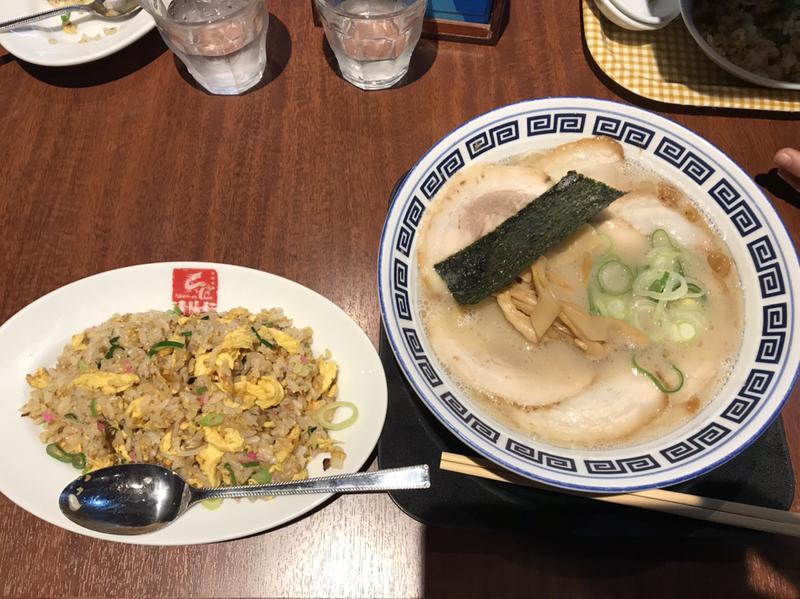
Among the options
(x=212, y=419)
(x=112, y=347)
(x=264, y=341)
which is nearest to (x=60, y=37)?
(x=112, y=347)

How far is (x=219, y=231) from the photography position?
1.55 m

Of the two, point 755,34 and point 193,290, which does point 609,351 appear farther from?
point 755,34

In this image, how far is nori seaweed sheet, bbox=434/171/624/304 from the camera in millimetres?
1256

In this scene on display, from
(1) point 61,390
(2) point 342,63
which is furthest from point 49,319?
(2) point 342,63

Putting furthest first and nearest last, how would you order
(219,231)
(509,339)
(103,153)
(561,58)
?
(561,58), (103,153), (219,231), (509,339)

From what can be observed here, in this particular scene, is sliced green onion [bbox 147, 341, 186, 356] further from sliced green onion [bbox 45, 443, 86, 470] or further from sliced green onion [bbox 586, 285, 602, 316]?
sliced green onion [bbox 586, 285, 602, 316]

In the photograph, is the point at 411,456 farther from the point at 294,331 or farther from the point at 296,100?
the point at 296,100

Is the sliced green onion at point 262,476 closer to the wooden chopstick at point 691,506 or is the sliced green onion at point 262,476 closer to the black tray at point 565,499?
the black tray at point 565,499

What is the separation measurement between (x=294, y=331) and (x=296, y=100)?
0.83 metres

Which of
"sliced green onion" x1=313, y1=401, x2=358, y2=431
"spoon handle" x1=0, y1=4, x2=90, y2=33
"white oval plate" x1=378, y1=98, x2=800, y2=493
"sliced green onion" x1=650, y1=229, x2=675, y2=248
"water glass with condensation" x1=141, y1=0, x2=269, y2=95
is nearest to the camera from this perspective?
"white oval plate" x1=378, y1=98, x2=800, y2=493

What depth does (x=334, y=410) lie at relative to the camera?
4.32 feet

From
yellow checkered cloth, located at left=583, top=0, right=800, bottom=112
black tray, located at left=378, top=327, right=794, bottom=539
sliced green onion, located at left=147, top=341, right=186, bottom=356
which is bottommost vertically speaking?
black tray, located at left=378, top=327, right=794, bottom=539

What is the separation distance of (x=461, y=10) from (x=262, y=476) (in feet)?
5.15

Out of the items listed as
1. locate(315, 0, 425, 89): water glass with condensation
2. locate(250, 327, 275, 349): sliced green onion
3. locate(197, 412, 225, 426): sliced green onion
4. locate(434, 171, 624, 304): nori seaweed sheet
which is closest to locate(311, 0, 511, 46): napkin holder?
locate(315, 0, 425, 89): water glass with condensation
